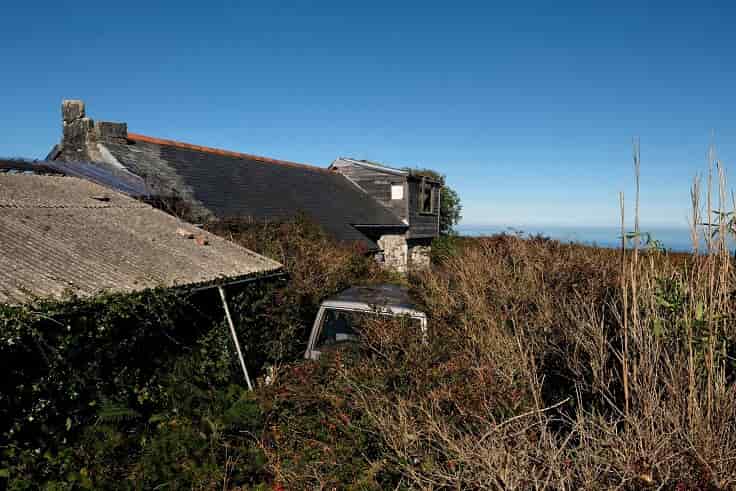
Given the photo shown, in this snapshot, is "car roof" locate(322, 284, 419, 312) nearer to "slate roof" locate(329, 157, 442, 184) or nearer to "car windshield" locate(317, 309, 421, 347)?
"car windshield" locate(317, 309, 421, 347)

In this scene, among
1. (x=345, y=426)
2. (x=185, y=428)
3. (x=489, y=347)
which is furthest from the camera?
(x=185, y=428)

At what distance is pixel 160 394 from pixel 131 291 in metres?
1.54

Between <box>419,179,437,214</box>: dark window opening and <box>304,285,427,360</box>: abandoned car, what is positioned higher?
<box>419,179,437,214</box>: dark window opening

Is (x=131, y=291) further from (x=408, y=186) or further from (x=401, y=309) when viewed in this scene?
(x=408, y=186)

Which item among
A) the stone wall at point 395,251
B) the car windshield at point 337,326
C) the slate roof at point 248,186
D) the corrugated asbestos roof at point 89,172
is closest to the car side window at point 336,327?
the car windshield at point 337,326

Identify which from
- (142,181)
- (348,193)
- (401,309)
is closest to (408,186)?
(348,193)

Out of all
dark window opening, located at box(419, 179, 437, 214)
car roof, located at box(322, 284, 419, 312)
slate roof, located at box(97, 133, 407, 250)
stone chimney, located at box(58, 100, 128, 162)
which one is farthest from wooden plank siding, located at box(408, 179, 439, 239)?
car roof, located at box(322, 284, 419, 312)

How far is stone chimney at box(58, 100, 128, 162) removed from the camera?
14484 millimetres

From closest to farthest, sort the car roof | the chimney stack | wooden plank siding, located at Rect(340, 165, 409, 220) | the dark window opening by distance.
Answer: the car roof
the chimney stack
wooden plank siding, located at Rect(340, 165, 409, 220)
the dark window opening

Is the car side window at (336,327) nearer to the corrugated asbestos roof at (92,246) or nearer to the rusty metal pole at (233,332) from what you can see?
the rusty metal pole at (233,332)

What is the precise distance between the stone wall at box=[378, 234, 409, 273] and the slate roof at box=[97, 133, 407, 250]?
826mm

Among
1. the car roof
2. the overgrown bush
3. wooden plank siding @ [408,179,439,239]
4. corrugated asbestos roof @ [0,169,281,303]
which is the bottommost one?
the overgrown bush

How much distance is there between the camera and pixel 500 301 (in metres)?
7.27

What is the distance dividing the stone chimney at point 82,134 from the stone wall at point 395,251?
498 inches
